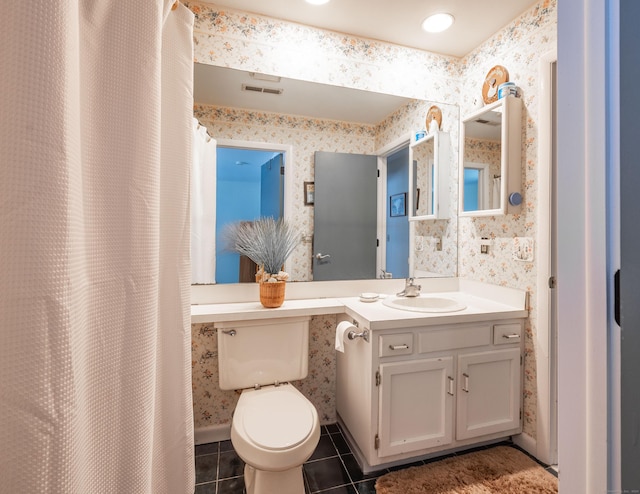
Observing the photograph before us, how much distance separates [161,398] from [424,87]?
231 cm

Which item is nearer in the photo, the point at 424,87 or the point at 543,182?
the point at 543,182

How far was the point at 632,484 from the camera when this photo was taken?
0.47m

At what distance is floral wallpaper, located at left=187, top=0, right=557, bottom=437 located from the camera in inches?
68.4

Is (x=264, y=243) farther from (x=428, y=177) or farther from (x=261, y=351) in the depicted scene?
(x=428, y=177)

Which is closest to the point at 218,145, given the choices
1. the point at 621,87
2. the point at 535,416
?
the point at 621,87

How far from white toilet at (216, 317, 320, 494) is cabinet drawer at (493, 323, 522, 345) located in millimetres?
1019

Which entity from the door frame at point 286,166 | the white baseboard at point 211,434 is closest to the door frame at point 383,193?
the door frame at point 286,166

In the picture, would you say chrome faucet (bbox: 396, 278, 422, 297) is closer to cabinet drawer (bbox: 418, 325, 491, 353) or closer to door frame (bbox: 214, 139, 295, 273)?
cabinet drawer (bbox: 418, 325, 491, 353)

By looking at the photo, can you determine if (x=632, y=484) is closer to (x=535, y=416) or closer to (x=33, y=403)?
(x=33, y=403)

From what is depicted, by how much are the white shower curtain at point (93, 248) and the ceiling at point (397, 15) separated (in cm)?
117

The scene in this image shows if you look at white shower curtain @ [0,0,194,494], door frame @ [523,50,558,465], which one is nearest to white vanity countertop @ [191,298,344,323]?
white shower curtain @ [0,0,194,494]

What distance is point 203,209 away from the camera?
1.74 m

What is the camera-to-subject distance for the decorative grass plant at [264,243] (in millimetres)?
1729

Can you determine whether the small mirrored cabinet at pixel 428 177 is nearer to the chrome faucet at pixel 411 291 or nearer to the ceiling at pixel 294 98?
the ceiling at pixel 294 98
